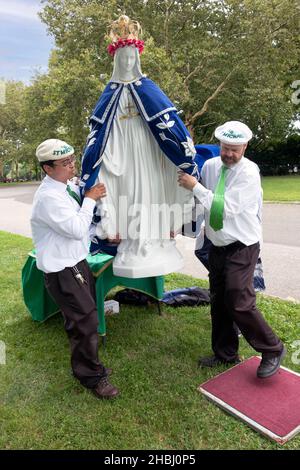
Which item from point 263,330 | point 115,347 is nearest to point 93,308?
point 115,347

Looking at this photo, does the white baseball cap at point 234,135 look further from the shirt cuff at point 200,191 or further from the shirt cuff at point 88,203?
the shirt cuff at point 88,203

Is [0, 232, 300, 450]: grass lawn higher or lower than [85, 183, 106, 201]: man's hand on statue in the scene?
lower

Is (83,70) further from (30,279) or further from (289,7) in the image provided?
(30,279)

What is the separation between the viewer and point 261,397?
3061 mm

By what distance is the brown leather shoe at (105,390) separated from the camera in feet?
10.2

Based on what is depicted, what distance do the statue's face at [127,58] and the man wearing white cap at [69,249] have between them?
0.83 m

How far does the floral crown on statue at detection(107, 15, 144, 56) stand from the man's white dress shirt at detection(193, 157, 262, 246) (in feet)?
4.03

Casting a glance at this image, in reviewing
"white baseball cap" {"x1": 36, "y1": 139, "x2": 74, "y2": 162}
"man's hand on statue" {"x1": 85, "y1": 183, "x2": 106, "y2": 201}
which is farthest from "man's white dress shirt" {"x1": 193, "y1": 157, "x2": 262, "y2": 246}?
"white baseball cap" {"x1": 36, "y1": 139, "x2": 74, "y2": 162}

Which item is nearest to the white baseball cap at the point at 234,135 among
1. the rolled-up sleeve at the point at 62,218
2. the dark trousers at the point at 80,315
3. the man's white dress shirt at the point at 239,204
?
the man's white dress shirt at the point at 239,204

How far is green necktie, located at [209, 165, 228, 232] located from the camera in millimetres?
2915

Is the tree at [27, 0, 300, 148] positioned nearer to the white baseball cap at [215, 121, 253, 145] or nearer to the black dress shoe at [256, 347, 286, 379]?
the white baseball cap at [215, 121, 253, 145]
